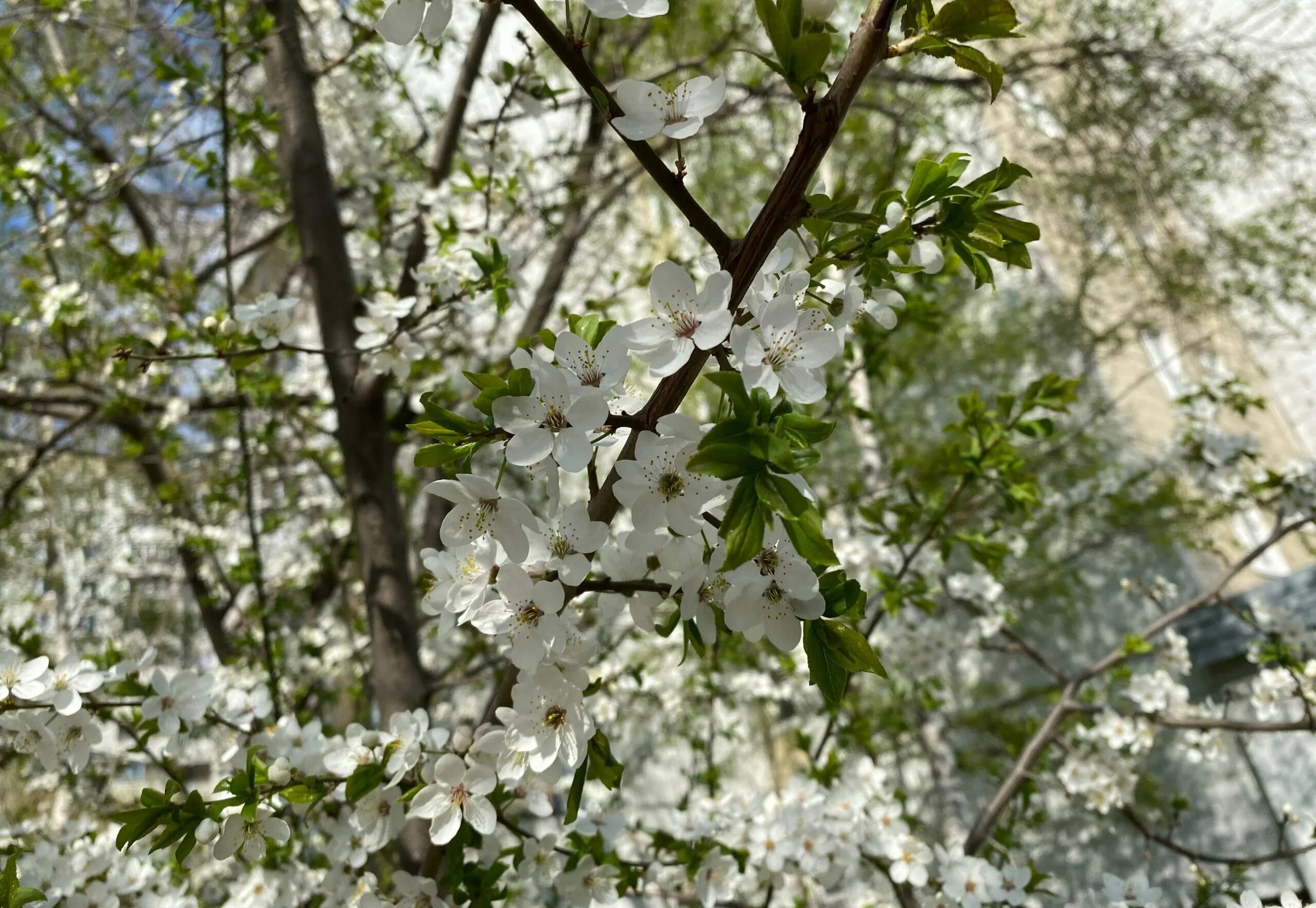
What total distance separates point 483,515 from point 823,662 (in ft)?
1.28

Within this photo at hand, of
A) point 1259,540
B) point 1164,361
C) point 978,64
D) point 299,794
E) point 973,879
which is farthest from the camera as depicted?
point 1164,361

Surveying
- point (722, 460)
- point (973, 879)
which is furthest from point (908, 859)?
point (722, 460)

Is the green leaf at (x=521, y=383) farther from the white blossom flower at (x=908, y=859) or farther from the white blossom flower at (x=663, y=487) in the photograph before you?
the white blossom flower at (x=908, y=859)

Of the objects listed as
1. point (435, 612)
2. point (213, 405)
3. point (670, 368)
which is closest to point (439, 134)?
point (213, 405)

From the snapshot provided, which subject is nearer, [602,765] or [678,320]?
[678,320]

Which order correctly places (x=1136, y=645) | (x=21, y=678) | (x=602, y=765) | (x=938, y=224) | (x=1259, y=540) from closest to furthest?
1. (x=938, y=224)
2. (x=602, y=765)
3. (x=21, y=678)
4. (x=1136, y=645)
5. (x=1259, y=540)

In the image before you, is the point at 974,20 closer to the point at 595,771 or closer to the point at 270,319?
the point at 595,771

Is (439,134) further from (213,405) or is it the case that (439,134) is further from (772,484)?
(772,484)

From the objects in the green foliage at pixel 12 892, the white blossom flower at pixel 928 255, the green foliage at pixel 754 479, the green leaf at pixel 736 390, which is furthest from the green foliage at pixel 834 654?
the green foliage at pixel 12 892

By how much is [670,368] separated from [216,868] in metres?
3.37

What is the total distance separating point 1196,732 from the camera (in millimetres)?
2725

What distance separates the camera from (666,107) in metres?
0.85

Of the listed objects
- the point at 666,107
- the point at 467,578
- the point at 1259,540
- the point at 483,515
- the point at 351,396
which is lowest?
the point at 1259,540

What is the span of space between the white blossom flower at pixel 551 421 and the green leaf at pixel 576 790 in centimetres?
40
